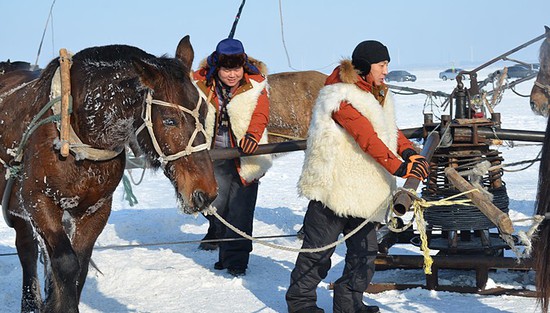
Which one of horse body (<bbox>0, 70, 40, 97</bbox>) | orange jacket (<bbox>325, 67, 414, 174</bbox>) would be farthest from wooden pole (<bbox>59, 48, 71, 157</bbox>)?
orange jacket (<bbox>325, 67, 414, 174</bbox>)

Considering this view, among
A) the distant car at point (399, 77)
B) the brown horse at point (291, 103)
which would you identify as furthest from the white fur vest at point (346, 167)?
the distant car at point (399, 77)

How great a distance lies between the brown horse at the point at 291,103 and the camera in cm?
739

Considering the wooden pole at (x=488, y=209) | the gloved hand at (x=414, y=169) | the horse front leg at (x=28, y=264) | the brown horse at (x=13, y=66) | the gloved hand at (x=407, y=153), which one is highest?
the brown horse at (x=13, y=66)

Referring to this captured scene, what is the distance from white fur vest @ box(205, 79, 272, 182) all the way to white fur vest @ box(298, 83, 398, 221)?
48.0 inches

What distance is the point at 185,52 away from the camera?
13.3ft

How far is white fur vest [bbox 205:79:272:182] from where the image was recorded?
557 cm

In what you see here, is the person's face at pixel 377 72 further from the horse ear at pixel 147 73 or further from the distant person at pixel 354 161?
the horse ear at pixel 147 73

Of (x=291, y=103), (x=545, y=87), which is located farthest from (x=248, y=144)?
(x=545, y=87)

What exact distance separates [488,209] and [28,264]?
3134 mm

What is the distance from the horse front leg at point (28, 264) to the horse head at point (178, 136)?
176 cm

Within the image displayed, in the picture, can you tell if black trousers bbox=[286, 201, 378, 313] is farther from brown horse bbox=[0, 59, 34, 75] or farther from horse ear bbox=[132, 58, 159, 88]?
brown horse bbox=[0, 59, 34, 75]

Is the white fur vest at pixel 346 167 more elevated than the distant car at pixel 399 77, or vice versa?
the distant car at pixel 399 77

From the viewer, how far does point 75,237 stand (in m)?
4.36

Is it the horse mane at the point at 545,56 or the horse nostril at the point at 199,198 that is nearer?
the horse nostril at the point at 199,198
